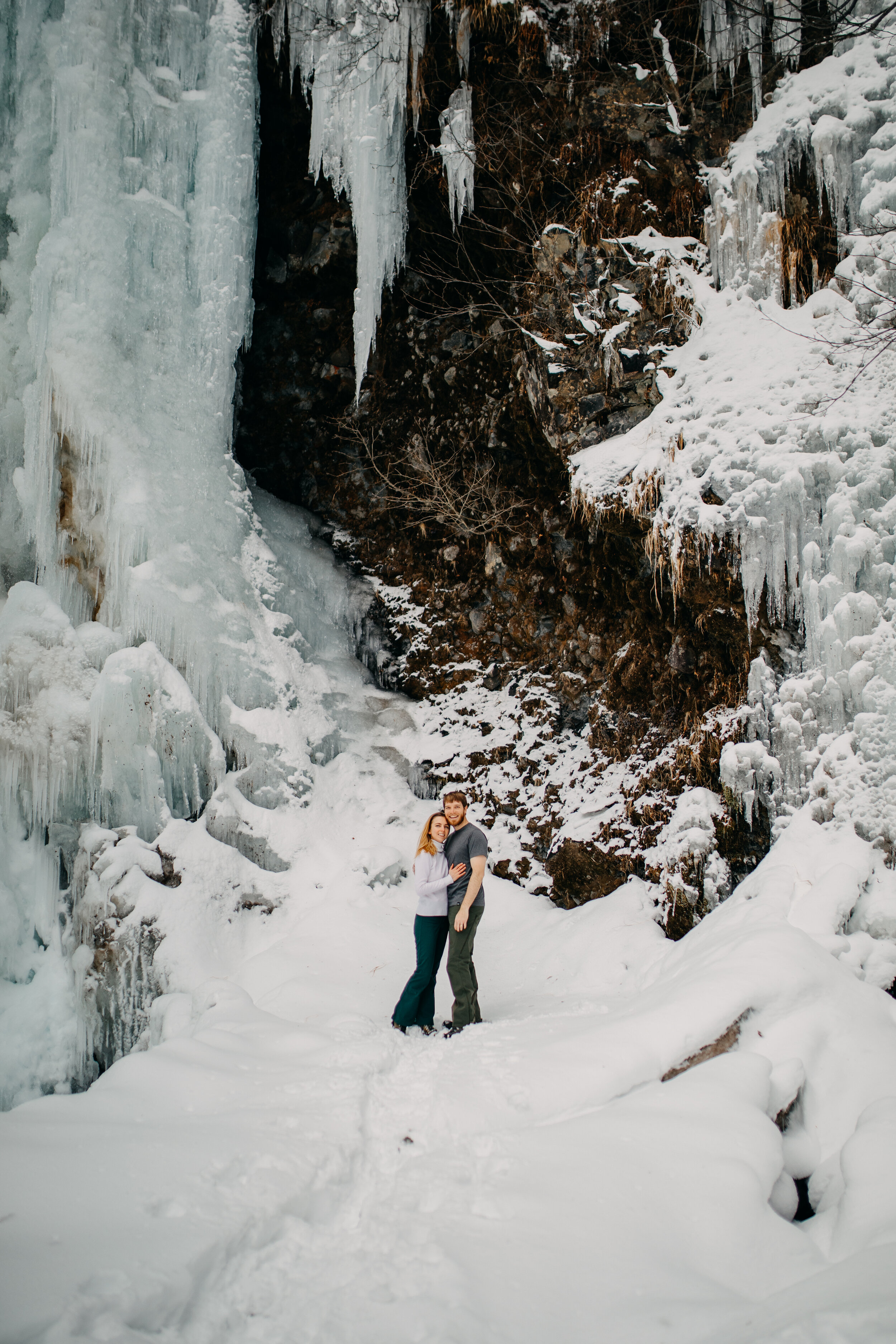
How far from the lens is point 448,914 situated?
407 centimetres

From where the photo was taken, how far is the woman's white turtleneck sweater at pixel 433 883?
407 cm

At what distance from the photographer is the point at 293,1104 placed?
2.79m

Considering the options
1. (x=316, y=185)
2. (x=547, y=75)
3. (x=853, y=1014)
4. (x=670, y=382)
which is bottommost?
(x=853, y=1014)

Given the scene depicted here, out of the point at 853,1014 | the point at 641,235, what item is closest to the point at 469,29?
the point at 641,235

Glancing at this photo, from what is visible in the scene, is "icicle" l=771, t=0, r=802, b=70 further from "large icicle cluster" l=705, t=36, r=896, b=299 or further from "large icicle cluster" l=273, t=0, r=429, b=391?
"large icicle cluster" l=273, t=0, r=429, b=391

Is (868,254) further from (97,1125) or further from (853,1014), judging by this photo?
(97,1125)

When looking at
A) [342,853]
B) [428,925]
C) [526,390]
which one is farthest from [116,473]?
[428,925]

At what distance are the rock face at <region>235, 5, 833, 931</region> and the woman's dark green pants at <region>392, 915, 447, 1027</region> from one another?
7.06 ft

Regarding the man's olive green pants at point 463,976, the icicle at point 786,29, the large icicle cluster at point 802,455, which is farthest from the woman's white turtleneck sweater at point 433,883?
the icicle at point 786,29

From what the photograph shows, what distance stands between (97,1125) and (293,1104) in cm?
68

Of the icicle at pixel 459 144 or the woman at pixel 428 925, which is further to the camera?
the icicle at pixel 459 144

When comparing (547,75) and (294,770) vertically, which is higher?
(547,75)

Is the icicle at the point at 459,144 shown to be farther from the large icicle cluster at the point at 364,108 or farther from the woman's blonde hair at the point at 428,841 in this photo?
the woman's blonde hair at the point at 428,841

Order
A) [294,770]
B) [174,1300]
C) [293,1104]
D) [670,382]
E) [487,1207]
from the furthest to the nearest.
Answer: [294,770] < [670,382] < [293,1104] < [487,1207] < [174,1300]
